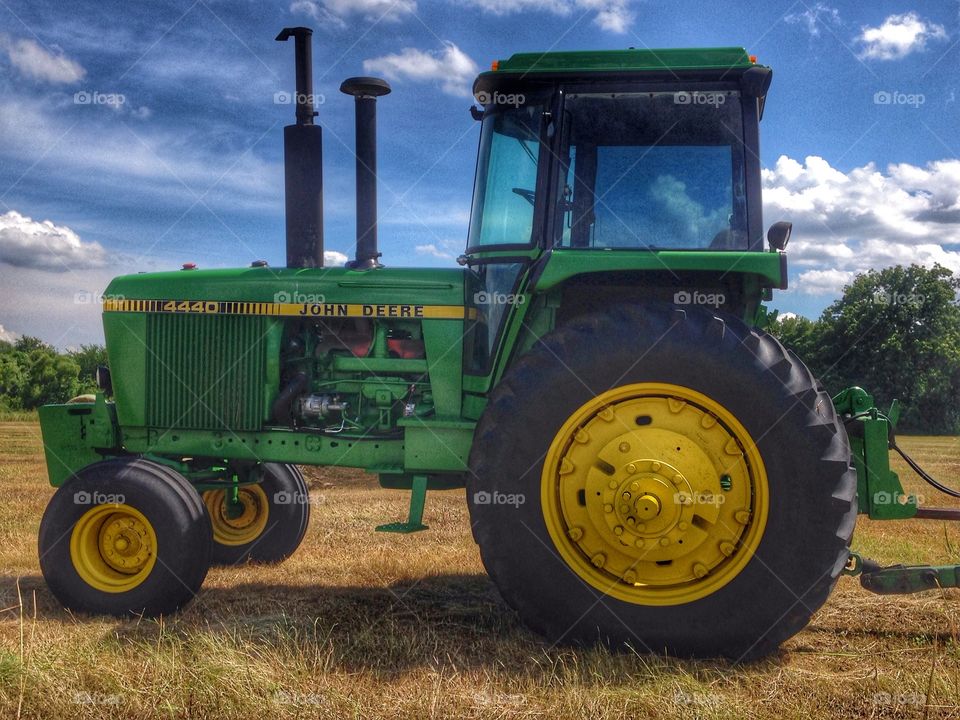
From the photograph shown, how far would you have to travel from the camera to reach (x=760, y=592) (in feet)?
10.9

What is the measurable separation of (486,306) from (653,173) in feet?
3.69

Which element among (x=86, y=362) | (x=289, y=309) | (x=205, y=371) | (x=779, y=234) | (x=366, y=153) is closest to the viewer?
(x=779, y=234)

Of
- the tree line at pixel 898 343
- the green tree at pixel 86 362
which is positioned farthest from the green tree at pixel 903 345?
the green tree at pixel 86 362

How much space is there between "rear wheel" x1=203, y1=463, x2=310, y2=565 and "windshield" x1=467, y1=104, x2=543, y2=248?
2365 millimetres

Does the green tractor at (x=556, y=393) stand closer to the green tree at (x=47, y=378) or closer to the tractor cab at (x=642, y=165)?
the tractor cab at (x=642, y=165)

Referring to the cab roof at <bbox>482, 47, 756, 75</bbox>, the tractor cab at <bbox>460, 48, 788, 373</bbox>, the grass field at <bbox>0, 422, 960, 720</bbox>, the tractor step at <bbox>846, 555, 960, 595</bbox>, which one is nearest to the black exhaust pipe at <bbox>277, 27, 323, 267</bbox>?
the tractor cab at <bbox>460, 48, 788, 373</bbox>

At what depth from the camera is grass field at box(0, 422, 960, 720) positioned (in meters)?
2.93

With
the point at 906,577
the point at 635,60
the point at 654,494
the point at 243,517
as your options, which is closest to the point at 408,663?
the point at 654,494

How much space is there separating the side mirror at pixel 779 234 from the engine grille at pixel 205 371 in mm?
2872

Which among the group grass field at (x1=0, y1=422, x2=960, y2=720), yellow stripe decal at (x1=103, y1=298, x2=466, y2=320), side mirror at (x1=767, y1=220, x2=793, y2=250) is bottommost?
grass field at (x1=0, y1=422, x2=960, y2=720)

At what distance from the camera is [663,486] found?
3.40 m

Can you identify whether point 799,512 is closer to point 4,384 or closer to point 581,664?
point 581,664

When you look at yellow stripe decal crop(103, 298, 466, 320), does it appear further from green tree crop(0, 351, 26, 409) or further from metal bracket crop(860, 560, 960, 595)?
green tree crop(0, 351, 26, 409)

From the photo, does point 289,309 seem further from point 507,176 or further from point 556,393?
point 556,393
